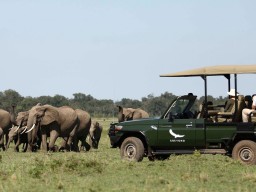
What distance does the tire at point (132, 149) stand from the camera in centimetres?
2238

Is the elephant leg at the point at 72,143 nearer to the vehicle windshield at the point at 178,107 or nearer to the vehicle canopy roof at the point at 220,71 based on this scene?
the vehicle windshield at the point at 178,107

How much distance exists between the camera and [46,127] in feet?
115

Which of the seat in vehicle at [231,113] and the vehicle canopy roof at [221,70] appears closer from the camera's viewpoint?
the vehicle canopy roof at [221,70]

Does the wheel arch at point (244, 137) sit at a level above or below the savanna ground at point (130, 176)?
above

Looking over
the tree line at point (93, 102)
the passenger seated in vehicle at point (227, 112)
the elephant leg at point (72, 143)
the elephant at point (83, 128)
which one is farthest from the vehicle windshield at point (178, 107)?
the tree line at point (93, 102)

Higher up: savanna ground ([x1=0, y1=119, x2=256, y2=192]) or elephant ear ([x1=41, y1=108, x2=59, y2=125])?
elephant ear ([x1=41, y1=108, x2=59, y2=125])

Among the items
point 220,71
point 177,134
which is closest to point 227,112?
point 220,71

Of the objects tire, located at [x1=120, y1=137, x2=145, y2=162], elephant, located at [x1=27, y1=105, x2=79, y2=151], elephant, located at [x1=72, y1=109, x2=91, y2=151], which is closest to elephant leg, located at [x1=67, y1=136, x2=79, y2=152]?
elephant, located at [x1=27, y1=105, x2=79, y2=151]

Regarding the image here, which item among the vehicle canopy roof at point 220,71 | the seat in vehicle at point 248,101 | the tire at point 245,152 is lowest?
the tire at point 245,152

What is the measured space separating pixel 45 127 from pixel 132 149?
12.9m

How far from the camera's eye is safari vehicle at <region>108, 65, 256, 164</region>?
69.2ft

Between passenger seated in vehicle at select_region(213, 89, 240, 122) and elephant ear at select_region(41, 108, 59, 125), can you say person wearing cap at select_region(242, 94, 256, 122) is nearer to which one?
passenger seated in vehicle at select_region(213, 89, 240, 122)

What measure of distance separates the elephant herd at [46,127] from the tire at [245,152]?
13955 millimetres

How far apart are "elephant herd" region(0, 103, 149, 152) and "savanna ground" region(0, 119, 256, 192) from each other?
1228 centimetres
